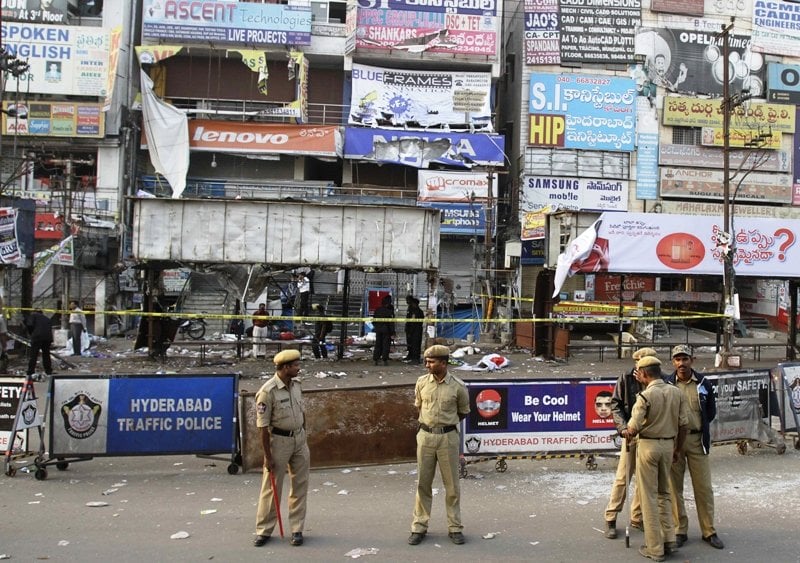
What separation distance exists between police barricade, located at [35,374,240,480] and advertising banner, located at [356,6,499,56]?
27.0m

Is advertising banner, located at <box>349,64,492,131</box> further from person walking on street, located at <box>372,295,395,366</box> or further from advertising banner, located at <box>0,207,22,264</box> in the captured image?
advertising banner, located at <box>0,207,22,264</box>

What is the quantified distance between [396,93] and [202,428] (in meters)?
27.0

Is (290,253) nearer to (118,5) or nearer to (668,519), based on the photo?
(668,519)

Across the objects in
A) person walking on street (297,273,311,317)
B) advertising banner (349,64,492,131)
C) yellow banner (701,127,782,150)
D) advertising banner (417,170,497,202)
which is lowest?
person walking on street (297,273,311,317)

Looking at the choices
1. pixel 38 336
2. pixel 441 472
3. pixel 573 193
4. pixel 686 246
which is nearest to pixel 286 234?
pixel 38 336

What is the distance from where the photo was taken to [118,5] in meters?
31.2

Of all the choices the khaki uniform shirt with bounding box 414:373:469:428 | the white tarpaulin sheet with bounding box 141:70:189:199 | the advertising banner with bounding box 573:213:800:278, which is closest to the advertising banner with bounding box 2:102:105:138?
the white tarpaulin sheet with bounding box 141:70:189:199

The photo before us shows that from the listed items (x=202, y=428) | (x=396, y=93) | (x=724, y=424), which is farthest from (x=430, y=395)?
(x=396, y=93)

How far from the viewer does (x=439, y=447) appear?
18.4 ft

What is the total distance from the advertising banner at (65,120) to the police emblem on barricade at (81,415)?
25.4 metres

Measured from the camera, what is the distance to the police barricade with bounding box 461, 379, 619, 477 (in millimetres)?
8055

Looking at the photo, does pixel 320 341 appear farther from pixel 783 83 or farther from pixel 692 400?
pixel 783 83

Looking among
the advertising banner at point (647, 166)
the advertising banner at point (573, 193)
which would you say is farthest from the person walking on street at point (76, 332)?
the advertising banner at point (647, 166)

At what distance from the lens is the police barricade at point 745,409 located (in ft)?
28.8
